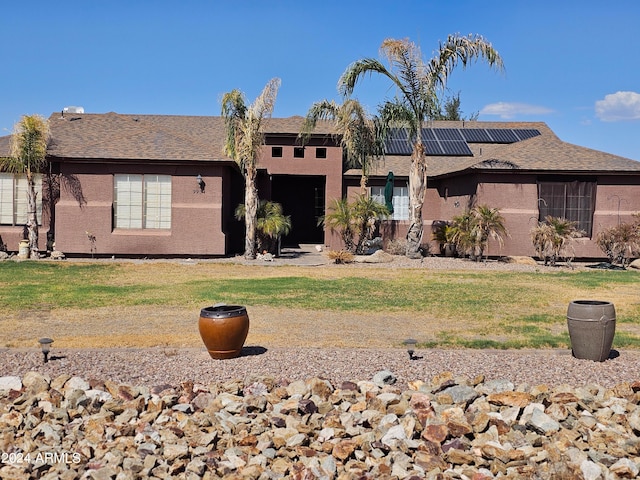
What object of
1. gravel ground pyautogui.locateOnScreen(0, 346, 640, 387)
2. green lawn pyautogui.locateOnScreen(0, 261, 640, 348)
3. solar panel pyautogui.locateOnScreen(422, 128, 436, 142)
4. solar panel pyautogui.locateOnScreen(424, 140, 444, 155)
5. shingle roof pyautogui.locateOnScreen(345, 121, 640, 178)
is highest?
solar panel pyautogui.locateOnScreen(422, 128, 436, 142)

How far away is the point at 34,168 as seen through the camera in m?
22.7

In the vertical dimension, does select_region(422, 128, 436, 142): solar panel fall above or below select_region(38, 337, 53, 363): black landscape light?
above

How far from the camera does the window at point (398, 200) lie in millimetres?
27953

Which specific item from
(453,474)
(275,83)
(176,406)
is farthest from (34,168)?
(453,474)

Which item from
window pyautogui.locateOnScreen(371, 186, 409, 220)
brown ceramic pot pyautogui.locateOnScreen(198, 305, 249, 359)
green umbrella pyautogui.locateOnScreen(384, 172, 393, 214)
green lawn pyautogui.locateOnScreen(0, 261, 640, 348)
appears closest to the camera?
brown ceramic pot pyautogui.locateOnScreen(198, 305, 249, 359)

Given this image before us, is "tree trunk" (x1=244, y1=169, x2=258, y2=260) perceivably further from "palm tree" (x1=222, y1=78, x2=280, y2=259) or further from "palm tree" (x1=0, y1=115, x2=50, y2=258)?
"palm tree" (x1=0, y1=115, x2=50, y2=258)

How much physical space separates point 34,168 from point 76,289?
8.84m

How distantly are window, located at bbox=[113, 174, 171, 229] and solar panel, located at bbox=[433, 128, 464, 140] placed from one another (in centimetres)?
1426

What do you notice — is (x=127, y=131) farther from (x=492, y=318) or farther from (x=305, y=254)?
(x=492, y=318)

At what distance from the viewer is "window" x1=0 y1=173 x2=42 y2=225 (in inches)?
920

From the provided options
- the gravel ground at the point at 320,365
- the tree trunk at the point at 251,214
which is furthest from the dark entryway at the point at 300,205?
the gravel ground at the point at 320,365

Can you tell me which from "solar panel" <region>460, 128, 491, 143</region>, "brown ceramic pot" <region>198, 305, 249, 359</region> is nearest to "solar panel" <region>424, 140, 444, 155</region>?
"solar panel" <region>460, 128, 491, 143</region>

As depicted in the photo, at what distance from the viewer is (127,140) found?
23.7 m

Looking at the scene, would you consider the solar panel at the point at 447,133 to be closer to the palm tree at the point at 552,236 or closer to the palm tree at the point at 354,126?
the palm tree at the point at 354,126
